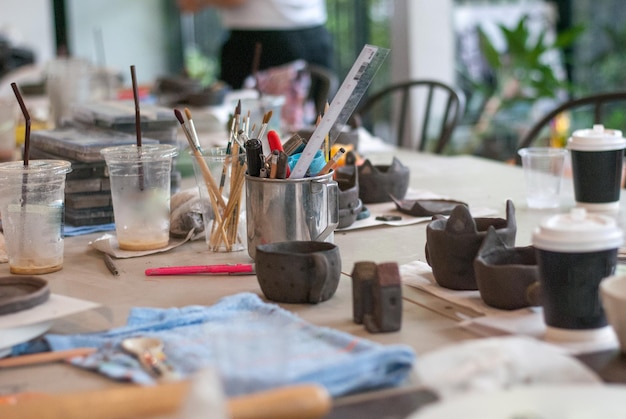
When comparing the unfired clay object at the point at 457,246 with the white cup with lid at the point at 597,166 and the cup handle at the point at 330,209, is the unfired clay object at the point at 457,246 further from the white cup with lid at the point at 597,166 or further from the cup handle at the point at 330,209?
the white cup with lid at the point at 597,166

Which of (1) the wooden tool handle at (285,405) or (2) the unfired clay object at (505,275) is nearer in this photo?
(1) the wooden tool handle at (285,405)

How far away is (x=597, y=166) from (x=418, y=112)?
9.76ft

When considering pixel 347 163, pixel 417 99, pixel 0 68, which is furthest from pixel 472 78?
pixel 347 163

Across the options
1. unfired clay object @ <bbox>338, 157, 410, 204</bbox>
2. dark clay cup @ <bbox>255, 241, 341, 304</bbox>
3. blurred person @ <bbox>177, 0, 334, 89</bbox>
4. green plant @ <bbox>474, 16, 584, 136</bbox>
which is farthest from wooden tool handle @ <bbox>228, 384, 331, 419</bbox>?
green plant @ <bbox>474, 16, 584, 136</bbox>

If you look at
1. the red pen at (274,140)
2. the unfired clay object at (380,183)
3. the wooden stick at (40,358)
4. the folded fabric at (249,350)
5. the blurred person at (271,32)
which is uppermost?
the blurred person at (271,32)

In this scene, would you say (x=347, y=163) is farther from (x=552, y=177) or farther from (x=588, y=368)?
(x=588, y=368)

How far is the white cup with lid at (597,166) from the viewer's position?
1679 millimetres

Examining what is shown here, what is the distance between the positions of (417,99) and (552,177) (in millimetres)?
2738

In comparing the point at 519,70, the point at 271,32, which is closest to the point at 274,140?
the point at 271,32

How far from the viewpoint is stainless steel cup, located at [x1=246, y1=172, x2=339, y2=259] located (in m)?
1.48

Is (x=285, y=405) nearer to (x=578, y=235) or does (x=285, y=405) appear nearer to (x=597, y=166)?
(x=578, y=235)

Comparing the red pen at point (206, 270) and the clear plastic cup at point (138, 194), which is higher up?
the clear plastic cup at point (138, 194)

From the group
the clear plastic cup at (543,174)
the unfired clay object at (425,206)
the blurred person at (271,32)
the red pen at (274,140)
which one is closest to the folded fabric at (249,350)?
the red pen at (274,140)

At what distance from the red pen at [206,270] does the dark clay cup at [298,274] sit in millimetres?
167
